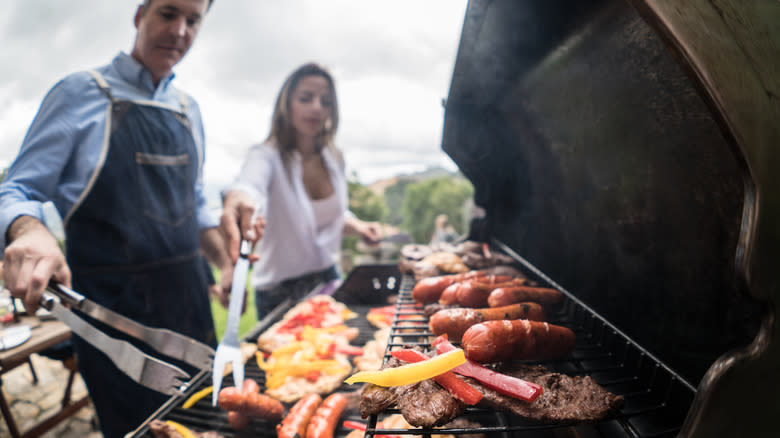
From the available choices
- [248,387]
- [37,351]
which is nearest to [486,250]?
[248,387]

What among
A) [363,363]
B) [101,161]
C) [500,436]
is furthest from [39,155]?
[500,436]

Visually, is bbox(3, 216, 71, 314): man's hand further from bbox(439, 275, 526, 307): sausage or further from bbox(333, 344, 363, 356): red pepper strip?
bbox(439, 275, 526, 307): sausage

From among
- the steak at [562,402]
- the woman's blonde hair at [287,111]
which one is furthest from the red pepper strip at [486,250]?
the woman's blonde hair at [287,111]

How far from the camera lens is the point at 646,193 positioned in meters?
1.52

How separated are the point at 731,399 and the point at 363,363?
212 centimetres

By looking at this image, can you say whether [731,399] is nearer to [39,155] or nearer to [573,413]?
[573,413]

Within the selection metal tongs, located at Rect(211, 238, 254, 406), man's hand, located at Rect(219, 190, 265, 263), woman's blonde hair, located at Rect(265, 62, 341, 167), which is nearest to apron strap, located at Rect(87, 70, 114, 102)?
man's hand, located at Rect(219, 190, 265, 263)

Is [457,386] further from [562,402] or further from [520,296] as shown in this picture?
[520,296]

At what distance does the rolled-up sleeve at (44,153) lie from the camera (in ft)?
8.11

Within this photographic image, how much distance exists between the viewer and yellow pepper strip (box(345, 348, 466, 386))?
128 centimetres

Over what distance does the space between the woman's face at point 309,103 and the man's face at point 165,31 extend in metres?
1.54

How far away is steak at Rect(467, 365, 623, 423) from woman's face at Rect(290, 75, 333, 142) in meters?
4.22

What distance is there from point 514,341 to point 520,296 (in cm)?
58

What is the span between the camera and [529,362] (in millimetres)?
1840
